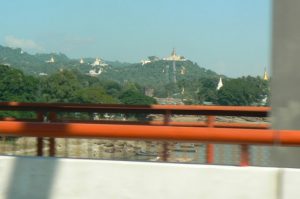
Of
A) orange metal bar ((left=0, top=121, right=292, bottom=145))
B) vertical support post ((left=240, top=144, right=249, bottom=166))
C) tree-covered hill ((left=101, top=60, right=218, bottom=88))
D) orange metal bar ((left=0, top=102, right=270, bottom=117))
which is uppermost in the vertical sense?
tree-covered hill ((left=101, top=60, right=218, bottom=88))

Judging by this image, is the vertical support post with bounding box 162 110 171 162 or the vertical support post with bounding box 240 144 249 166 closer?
the vertical support post with bounding box 240 144 249 166

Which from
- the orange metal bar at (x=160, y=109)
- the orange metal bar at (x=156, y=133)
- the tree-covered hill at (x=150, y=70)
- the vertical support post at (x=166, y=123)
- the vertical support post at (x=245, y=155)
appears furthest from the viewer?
the tree-covered hill at (x=150, y=70)

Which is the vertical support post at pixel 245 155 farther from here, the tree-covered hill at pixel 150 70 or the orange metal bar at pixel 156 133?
the tree-covered hill at pixel 150 70

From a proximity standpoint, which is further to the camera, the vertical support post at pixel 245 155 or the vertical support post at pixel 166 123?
the vertical support post at pixel 166 123

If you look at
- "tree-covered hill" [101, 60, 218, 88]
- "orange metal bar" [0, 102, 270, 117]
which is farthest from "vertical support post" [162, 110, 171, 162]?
"tree-covered hill" [101, 60, 218, 88]

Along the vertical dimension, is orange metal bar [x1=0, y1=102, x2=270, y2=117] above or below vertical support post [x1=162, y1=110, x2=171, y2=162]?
above

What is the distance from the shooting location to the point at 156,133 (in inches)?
174

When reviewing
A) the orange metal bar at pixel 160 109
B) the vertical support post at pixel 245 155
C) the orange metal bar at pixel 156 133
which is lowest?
the vertical support post at pixel 245 155

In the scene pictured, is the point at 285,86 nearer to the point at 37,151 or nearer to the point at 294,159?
the point at 294,159

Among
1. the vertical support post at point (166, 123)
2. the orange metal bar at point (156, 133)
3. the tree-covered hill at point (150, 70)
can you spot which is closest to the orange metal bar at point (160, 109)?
the vertical support post at point (166, 123)

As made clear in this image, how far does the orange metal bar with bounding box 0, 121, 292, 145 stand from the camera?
4.30 meters

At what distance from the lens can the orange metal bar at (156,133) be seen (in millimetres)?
4303

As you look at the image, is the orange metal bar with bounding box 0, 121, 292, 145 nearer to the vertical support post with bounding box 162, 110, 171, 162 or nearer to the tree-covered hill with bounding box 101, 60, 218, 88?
the vertical support post with bounding box 162, 110, 171, 162

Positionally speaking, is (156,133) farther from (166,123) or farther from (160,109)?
(160,109)
